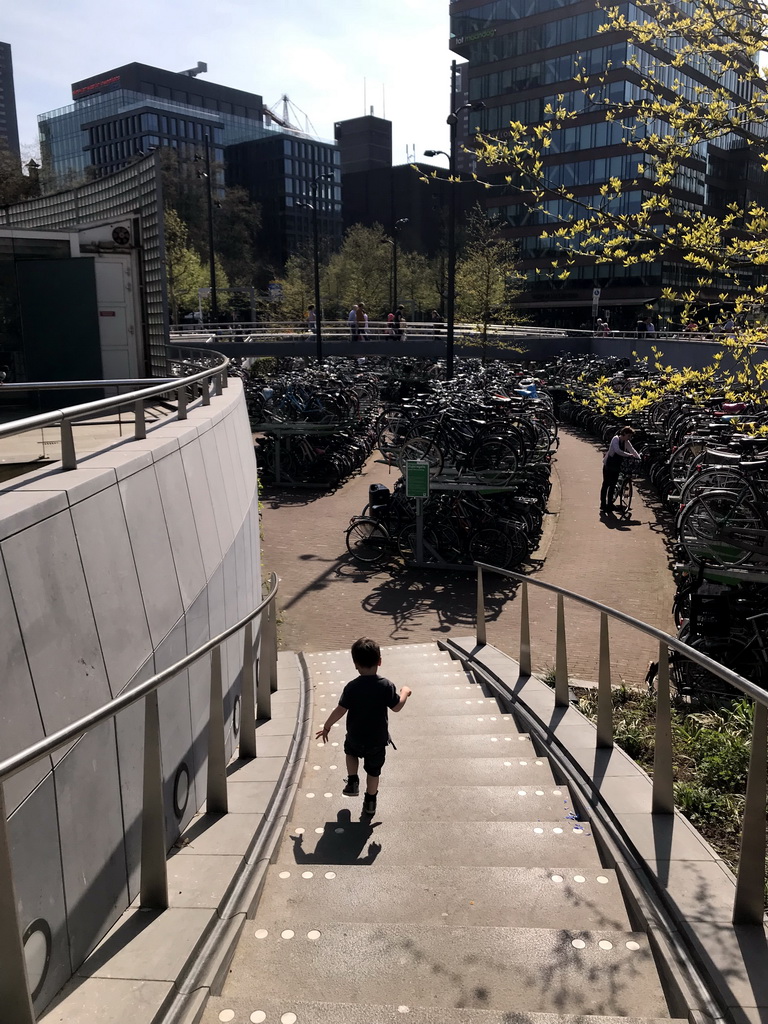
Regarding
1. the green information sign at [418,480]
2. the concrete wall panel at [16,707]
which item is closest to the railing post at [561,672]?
the concrete wall panel at [16,707]

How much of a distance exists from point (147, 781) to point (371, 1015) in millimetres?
1140

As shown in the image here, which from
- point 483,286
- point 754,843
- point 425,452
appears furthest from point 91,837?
point 483,286

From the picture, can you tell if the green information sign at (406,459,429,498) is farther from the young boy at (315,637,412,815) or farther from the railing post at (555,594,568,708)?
the young boy at (315,637,412,815)

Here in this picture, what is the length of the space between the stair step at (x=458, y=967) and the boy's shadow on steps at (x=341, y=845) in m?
0.91

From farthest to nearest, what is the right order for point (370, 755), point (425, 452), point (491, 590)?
1. point (425, 452)
2. point (491, 590)
3. point (370, 755)

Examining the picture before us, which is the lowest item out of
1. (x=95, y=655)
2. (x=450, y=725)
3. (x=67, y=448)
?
(x=450, y=725)

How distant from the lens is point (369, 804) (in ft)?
14.3

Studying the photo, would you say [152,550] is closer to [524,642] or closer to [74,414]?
[74,414]

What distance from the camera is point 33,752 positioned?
2055 mm

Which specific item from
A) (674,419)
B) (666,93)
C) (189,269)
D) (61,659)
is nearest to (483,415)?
(674,419)

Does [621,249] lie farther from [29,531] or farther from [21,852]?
[21,852]

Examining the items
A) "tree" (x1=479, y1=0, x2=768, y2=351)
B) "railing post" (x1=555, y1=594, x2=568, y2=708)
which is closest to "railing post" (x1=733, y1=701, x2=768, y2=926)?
"railing post" (x1=555, y1=594, x2=568, y2=708)

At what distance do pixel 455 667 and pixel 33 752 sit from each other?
6225mm

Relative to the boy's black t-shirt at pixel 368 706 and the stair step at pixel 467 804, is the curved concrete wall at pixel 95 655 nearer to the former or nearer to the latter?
the boy's black t-shirt at pixel 368 706
